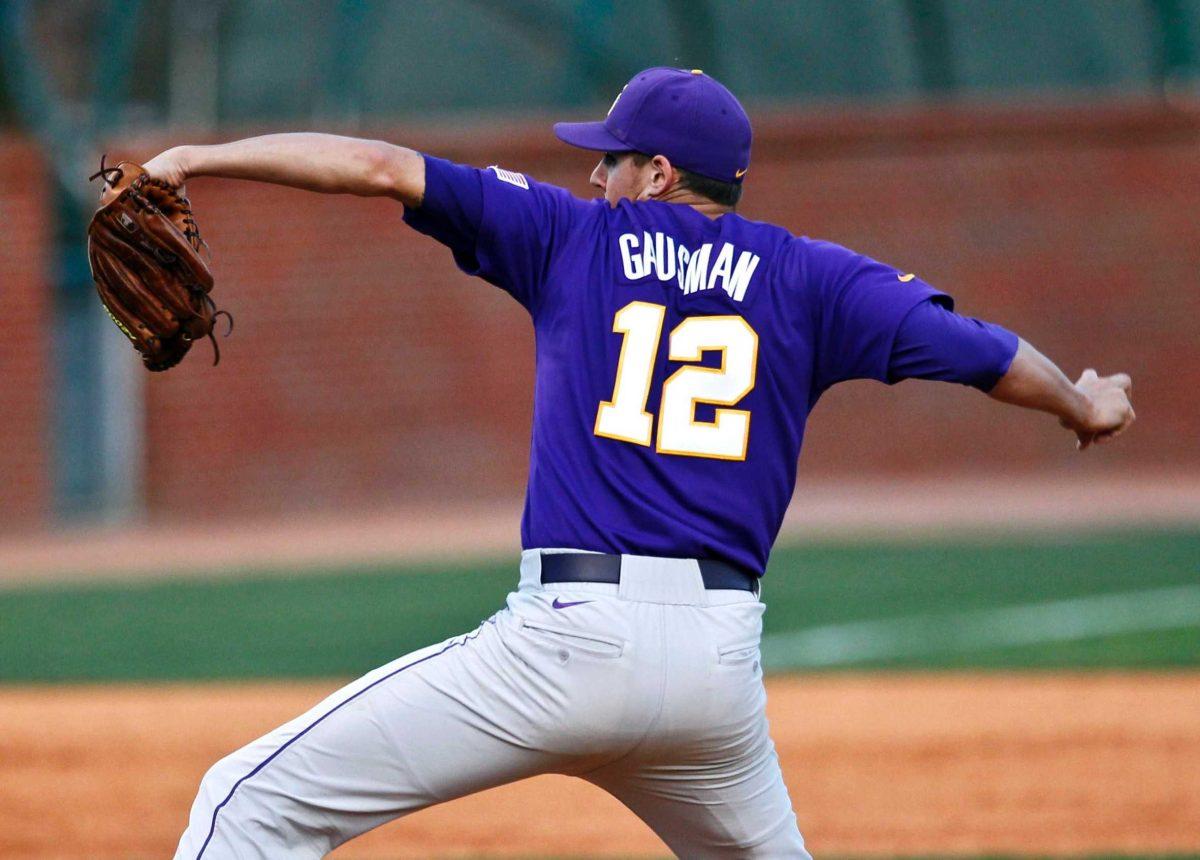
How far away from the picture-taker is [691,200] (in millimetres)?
3461

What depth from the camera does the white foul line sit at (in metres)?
8.98

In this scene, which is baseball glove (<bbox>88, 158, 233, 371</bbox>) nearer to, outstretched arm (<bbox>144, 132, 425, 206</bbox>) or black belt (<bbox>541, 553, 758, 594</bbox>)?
outstretched arm (<bbox>144, 132, 425, 206</bbox>)

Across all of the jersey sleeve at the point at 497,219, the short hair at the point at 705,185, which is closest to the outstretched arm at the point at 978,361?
the short hair at the point at 705,185

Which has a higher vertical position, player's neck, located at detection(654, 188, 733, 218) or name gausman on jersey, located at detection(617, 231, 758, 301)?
player's neck, located at detection(654, 188, 733, 218)

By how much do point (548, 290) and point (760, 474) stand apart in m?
0.57

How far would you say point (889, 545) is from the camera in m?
13.0

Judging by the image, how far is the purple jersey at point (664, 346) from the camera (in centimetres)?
320

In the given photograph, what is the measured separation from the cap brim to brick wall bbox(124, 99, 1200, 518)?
40.6 ft

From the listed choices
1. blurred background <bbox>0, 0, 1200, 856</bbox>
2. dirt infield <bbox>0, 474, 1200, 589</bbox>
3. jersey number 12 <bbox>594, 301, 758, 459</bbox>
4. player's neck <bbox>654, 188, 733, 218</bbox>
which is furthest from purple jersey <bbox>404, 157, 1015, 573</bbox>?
blurred background <bbox>0, 0, 1200, 856</bbox>

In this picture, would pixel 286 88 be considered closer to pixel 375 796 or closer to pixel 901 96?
pixel 901 96

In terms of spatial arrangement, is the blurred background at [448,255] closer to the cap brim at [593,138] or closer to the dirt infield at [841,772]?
the dirt infield at [841,772]

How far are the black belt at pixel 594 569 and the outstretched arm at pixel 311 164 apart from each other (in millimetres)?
770

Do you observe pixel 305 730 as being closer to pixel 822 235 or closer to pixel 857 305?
pixel 857 305

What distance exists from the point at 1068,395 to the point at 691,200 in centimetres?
89
